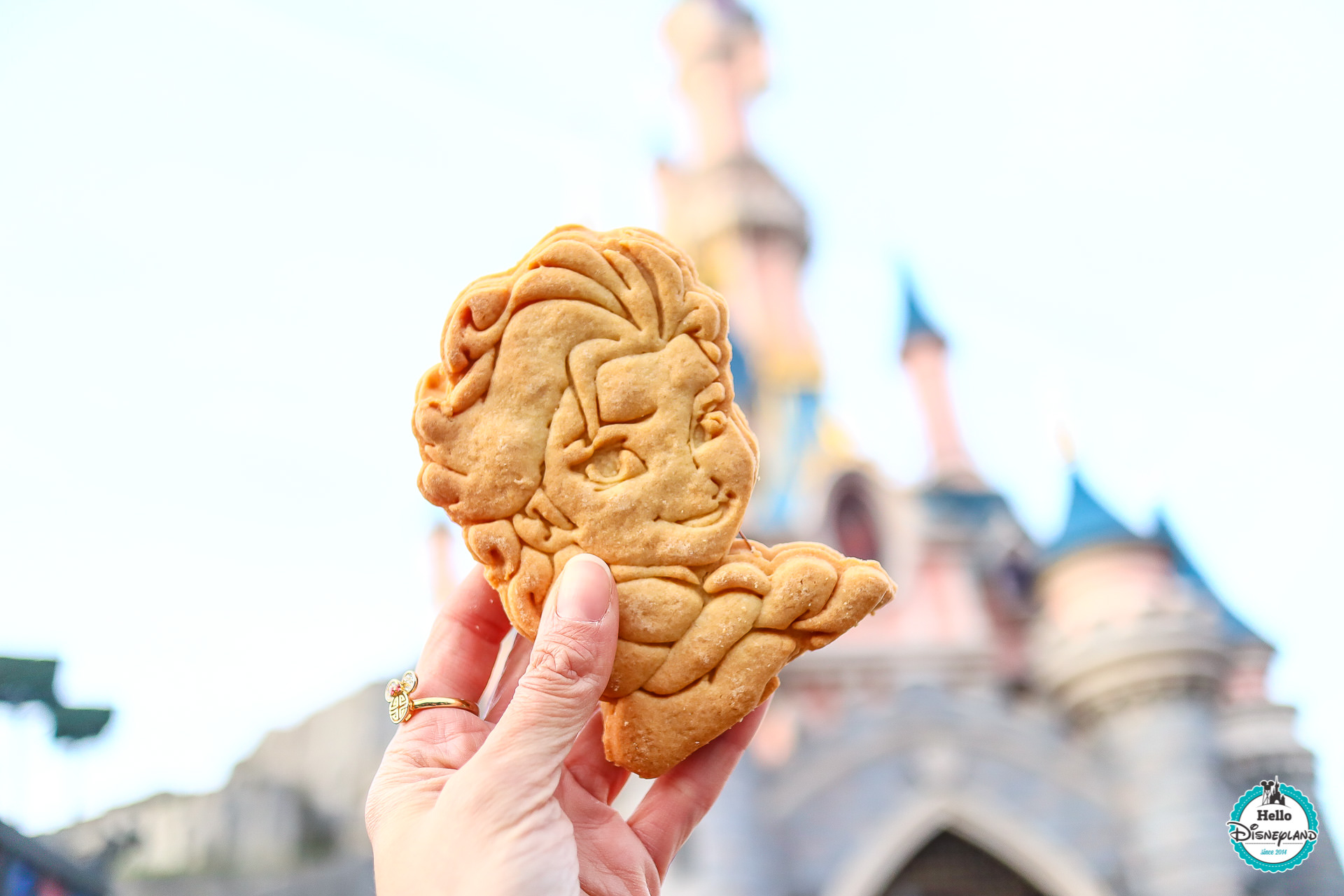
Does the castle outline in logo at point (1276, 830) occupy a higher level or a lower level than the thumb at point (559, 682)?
lower

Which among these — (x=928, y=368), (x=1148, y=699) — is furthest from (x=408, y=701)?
(x=928, y=368)

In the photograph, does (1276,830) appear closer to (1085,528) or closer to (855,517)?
(1085,528)

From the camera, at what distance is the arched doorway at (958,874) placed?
10328 mm

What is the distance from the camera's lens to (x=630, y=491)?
2.26m

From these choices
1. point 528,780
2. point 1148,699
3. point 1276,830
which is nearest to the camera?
point 528,780

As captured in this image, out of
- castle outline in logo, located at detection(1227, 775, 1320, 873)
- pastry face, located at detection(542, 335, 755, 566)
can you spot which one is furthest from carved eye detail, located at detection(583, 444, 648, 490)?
castle outline in logo, located at detection(1227, 775, 1320, 873)

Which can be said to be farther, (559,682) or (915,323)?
(915,323)

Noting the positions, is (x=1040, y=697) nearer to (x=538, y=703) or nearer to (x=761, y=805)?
(x=761, y=805)

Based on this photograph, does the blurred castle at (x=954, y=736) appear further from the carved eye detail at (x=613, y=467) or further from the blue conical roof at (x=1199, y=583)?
the carved eye detail at (x=613, y=467)

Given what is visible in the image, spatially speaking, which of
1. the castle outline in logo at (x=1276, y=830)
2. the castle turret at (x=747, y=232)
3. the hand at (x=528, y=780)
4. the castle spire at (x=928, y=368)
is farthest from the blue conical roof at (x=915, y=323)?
the hand at (x=528, y=780)

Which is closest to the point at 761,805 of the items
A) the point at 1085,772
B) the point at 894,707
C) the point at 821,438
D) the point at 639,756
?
the point at 894,707

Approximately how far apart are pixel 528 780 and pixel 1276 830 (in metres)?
4.46

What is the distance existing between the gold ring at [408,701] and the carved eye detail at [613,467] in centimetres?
58

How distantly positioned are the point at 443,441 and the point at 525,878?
3.09 ft
